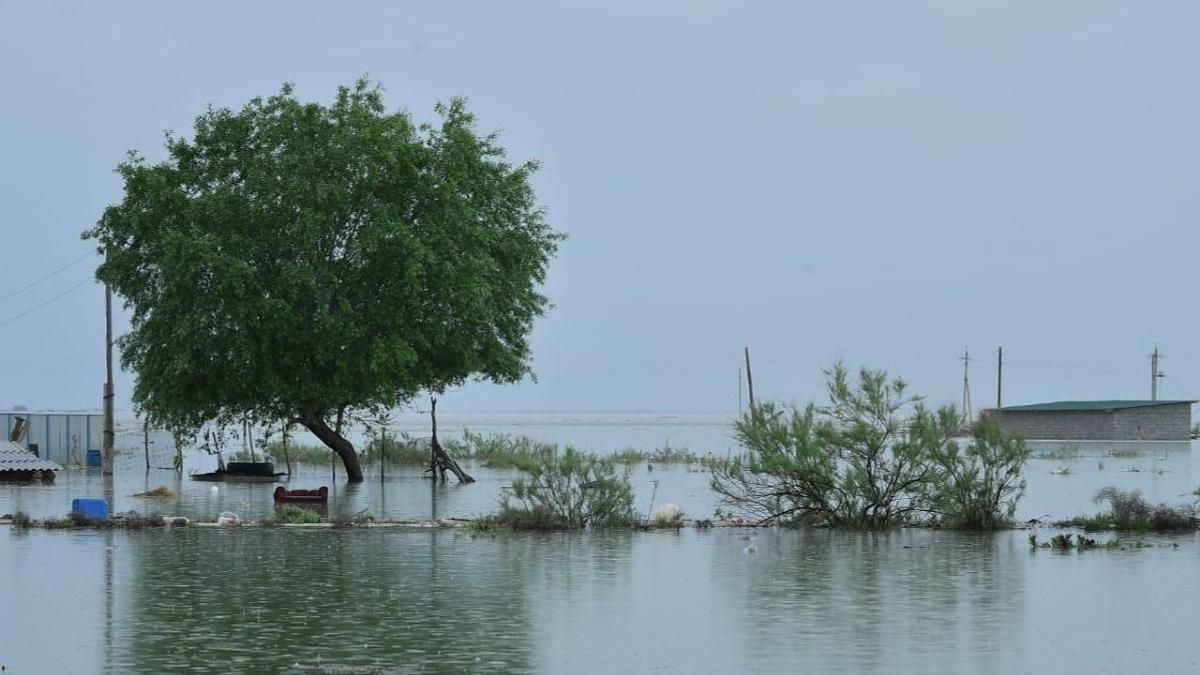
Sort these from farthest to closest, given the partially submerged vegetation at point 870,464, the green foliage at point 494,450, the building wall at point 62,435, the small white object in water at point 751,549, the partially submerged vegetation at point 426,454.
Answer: the partially submerged vegetation at point 426,454 < the green foliage at point 494,450 < the building wall at point 62,435 < the partially submerged vegetation at point 870,464 < the small white object in water at point 751,549

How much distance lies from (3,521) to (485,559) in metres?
10.6

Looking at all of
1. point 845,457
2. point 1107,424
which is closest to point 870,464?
point 845,457

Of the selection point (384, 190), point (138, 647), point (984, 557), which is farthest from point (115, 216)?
point (138, 647)

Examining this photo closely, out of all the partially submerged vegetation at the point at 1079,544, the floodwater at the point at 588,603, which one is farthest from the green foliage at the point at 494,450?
the partially submerged vegetation at the point at 1079,544

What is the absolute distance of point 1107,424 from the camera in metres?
108

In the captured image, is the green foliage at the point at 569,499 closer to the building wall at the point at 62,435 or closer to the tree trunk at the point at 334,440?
the tree trunk at the point at 334,440

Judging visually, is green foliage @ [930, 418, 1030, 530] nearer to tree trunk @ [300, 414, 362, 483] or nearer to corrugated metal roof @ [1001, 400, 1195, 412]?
tree trunk @ [300, 414, 362, 483]

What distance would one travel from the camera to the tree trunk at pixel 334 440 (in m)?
48.2

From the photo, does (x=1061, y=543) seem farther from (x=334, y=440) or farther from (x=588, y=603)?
(x=334, y=440)

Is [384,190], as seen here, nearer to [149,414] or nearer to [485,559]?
[149,414]

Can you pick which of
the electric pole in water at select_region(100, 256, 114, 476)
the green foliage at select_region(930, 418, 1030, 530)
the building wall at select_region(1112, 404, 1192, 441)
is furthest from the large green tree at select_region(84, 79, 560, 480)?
the building wall at select_region(1112, 404, 1192, 441)

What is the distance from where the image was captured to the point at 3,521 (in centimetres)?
2839

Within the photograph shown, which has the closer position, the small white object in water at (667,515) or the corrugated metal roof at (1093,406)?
the small white object in water at (667,515)

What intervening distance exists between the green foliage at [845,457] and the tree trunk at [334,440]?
72.6ft
